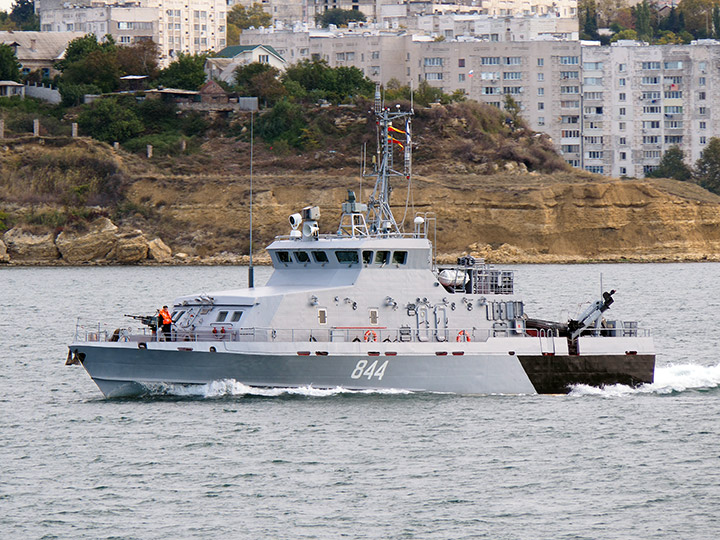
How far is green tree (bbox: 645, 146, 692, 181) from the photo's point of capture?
127m

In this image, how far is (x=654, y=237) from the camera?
10581 centimetres

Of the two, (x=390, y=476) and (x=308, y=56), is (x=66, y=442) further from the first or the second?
(x=308, y=56)

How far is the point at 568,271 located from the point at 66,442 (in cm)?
6667

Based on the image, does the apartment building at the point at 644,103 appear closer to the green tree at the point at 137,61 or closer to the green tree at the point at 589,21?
the green tree at the point at 137,61

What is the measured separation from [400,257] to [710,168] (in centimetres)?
9640

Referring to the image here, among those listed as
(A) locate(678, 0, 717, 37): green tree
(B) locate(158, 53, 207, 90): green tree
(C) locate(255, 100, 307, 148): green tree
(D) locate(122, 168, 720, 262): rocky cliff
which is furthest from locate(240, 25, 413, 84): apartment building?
(A) locate(678, 0, 717, 37): green tree

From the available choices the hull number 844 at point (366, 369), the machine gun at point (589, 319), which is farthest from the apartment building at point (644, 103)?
the hull number 844 at point (366, 369)

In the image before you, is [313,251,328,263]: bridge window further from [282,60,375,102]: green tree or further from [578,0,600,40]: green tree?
[578,0,600,40]: green tree

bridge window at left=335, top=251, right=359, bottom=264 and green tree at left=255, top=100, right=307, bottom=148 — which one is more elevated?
green tree at left=255, top=100, right=307, bottom=148

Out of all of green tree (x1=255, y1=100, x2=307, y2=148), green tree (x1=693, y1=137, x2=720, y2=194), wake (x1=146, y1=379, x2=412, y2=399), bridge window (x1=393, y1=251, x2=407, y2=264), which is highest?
green tree (x1=255, y1=100, x2=307, y2=148)

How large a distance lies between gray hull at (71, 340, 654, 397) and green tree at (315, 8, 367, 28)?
15585 centimetres

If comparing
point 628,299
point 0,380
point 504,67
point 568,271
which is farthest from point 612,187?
point 0,380

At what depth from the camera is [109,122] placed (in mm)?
113688

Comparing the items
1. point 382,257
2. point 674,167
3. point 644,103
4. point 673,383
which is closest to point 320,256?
point 382,257
